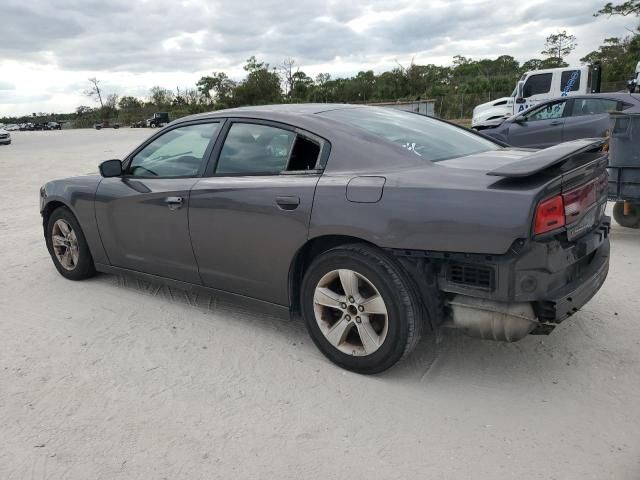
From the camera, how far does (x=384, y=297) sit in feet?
9.26

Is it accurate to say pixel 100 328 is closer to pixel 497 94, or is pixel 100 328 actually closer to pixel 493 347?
pixel 493 347

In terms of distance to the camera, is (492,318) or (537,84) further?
(537,84)

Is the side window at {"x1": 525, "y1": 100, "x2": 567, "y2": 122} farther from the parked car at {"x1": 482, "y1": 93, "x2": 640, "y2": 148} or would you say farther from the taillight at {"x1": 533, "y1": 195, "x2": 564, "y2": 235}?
the taillight at {"x1": 533, "y1": 195, "x2": 564, "y2": 235}

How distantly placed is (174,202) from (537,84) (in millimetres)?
15872

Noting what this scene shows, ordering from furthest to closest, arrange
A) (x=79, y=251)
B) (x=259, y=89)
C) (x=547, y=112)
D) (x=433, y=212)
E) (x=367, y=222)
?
(x=259, y=89) → (x=547, y=112) → (x=79, y=251) → (x=367, y=222) → (x=433, y=212)

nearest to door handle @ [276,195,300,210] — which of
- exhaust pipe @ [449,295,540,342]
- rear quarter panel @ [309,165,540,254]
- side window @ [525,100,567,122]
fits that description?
rear quarter panel @ [309,165,540,254]

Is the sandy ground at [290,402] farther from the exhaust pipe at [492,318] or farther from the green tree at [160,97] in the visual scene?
the green tree at [160,97]

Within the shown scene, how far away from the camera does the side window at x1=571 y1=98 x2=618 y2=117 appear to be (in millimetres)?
9945

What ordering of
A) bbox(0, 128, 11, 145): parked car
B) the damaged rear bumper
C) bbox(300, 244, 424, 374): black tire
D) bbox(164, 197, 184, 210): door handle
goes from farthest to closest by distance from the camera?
bbox(0, 128, 11, 145): parked car, bbox(164, 197, 184, 210): door handle, bbox(300, 244, 424, 374): black tire, the damaged rear bumper

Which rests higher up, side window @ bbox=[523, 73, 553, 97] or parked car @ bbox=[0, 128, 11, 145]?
side window @ bbox=[523, 73, 553, 97]

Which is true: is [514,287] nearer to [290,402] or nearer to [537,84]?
[290,402]

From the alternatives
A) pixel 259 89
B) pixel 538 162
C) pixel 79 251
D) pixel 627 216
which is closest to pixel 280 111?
pixel 538 162

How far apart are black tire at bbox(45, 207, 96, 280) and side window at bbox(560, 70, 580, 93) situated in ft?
51.6

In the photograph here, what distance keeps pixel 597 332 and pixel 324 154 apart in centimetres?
207
